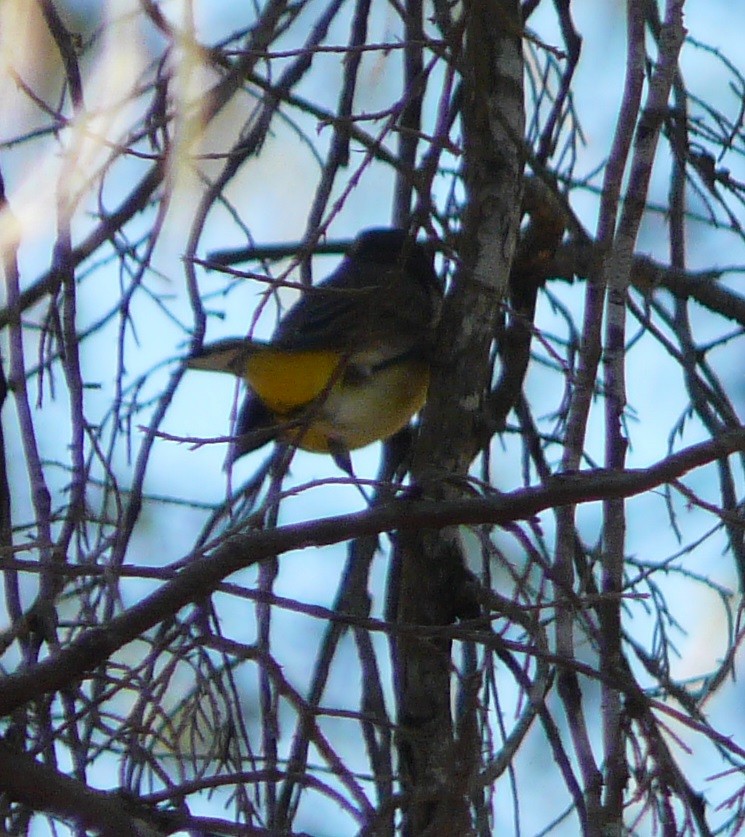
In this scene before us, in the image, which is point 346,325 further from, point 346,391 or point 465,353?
point 465,353

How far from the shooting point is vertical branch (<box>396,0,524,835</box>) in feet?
8.80

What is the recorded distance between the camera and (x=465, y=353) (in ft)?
9.46

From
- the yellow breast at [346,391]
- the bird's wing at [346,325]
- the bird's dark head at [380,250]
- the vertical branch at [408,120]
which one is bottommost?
the vertical branch at [408,120]

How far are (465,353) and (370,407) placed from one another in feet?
4.52

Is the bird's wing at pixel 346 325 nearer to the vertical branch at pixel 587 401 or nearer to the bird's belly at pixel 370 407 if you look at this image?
the bird's belly at pixel 370 407

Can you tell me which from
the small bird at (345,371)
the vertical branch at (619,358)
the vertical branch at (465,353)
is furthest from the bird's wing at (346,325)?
the vertical branch at (619,358)

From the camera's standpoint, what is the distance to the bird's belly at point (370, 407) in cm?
413

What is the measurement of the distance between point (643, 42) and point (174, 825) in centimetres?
161

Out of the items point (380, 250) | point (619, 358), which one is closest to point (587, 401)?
point (619, 358)

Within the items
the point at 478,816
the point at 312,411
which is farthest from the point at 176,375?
the point at 478,816

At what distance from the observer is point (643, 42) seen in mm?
2691

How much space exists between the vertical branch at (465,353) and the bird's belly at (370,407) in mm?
1143

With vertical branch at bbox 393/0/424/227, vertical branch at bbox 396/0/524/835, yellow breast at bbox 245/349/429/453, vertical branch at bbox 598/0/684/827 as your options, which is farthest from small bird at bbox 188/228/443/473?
vertical branch at bbox 598/0/684/827

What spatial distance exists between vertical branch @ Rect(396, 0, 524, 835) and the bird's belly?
3.75ft
